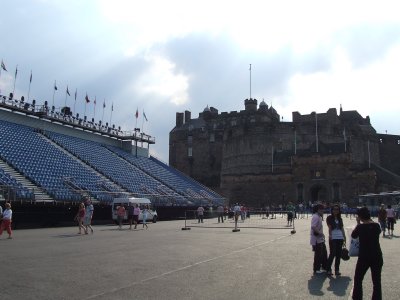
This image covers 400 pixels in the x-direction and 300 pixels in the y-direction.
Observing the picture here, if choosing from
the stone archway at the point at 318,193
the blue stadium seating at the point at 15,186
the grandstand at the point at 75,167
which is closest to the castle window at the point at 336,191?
the stone archway at the point at 318,193

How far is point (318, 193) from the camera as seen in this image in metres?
66.8

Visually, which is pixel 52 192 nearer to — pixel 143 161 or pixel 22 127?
pixel 22 127

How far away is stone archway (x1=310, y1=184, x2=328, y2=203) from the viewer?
2583 inches

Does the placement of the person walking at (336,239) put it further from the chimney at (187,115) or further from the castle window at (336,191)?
the chimney at (187,115)

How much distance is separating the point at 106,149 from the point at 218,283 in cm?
3909

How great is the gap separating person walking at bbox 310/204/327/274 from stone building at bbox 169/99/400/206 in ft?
185

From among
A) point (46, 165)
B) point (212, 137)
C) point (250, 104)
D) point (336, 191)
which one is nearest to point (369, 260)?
point (46, 165)

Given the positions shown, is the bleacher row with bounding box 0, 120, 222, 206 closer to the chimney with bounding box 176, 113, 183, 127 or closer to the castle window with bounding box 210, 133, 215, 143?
the castle window with bounding box 210, 133, 215, 143

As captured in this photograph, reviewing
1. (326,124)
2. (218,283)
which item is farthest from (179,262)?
(326,124)

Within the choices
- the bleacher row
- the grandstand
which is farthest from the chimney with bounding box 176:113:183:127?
the bleacher row

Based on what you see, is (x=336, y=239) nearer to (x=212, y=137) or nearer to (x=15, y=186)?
(x=15, y=186)

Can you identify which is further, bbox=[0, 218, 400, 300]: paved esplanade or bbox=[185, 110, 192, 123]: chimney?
bbox=[185, 110, 192, 123]: chimney

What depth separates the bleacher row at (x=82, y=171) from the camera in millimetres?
28500

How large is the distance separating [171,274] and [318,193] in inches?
2395
